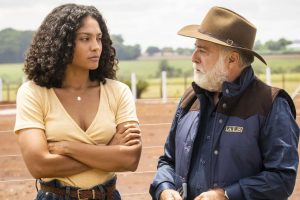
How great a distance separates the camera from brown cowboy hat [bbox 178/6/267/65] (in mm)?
3041

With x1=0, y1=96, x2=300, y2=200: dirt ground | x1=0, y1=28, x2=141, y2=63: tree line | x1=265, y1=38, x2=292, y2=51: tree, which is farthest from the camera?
x1=265, y1=38, x2=292, y2=51: tree

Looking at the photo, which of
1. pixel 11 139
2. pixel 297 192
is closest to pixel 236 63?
pixel 297 192

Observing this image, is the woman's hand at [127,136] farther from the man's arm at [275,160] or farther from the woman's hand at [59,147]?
the man's arm at [275,160]

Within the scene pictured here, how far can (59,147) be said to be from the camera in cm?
305

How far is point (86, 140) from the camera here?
3090mm

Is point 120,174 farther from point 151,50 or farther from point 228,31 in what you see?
point 151,50

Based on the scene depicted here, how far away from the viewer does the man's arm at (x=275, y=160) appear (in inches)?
112

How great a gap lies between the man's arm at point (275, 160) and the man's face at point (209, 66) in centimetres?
31

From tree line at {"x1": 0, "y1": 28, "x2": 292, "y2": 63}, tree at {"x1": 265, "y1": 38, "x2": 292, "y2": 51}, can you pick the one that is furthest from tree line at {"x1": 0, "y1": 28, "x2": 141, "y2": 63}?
tree at {"x1": 265, "y1": 38, "x2": 292, "y2": 51}

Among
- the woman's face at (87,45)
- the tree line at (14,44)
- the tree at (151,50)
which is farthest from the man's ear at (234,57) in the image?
the tree at (151,50)

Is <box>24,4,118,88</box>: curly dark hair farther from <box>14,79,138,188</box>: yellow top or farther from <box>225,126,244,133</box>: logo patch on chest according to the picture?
<box>225,126,244,133</box>: logo patch on chest

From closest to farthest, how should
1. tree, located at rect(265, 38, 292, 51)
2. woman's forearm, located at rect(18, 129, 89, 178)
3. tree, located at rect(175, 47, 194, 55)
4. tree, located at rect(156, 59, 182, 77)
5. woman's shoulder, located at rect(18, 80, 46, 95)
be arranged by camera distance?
woman's forearm, located at rect(18, 129, 89, 178), woman's shoulder, located at rect(18, 80, 46, 95), tree, located at rect(156, 59, 182, 77), tree, located at rect(265, 38, 292, 51), tree, located at rect(175, 47, 194, 55)

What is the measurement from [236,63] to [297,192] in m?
4.55

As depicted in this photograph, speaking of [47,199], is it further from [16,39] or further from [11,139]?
[16,39]
